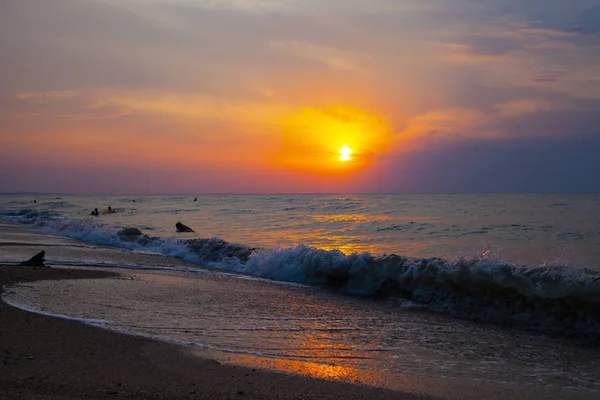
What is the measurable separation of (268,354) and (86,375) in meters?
2.23

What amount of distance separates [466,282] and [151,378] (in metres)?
8.27

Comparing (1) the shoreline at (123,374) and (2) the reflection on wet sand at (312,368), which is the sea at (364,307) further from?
(1) the shoreline at (123,374)

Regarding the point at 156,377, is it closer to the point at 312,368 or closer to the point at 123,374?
the point at 123,374

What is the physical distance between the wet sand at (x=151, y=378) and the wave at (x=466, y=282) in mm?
4633

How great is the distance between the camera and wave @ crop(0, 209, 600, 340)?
995cm

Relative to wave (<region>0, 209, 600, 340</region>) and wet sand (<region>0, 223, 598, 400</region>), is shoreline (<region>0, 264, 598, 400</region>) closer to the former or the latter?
wet sand (<region>0, 223, 598, 400</region>)

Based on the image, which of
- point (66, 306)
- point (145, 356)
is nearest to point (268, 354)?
point (145, 356)

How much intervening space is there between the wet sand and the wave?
463 centimetres

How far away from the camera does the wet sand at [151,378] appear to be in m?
4.93

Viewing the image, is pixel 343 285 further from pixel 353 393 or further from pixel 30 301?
pixel 353 393

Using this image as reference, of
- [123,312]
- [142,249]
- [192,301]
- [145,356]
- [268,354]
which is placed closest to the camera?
[145,356]

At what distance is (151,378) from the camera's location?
539 centimetres

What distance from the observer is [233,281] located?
1380 cm

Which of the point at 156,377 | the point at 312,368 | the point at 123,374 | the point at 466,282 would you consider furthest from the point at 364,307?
the point at 123,374
